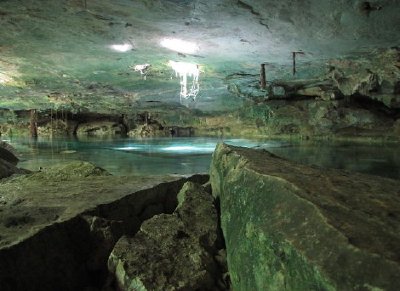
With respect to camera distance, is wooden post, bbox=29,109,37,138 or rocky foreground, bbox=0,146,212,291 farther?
wooden post, bbox=29,109,37,138

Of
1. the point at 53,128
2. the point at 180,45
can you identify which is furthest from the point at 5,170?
the point at 53,128

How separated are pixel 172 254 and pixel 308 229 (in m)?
1.19

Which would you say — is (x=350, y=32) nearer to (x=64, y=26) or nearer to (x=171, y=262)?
(x=64, y=26)

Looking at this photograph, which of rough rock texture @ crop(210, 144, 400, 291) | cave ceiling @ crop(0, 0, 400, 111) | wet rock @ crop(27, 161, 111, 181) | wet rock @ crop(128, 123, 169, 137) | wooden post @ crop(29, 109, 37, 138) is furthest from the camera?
wet rock @ crop(128, 123, 169, 137)

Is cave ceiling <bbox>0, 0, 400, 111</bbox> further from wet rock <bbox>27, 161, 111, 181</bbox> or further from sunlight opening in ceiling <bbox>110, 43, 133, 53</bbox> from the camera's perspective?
wet rock <bbox>27, 161, 111, 181</bbox>

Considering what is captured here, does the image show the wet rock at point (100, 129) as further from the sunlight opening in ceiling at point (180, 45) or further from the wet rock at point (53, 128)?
the sunlight opening in ceiling at point (180, 45)

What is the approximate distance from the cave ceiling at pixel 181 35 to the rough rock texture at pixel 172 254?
343 centimetres

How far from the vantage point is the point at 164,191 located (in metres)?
4.09

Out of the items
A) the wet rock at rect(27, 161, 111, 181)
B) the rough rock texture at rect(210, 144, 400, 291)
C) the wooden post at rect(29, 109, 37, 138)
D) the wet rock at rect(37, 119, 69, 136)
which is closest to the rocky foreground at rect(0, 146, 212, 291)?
the rough rock texture at rect(210, 144, 400, 291)

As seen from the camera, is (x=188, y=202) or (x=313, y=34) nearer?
(x=188, y=202)

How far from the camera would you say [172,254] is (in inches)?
106

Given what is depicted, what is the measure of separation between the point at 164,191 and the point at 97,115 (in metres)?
28.0

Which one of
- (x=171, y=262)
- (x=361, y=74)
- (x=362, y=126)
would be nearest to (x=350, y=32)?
(x=361, y=74)

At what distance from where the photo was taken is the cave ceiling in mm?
5325
